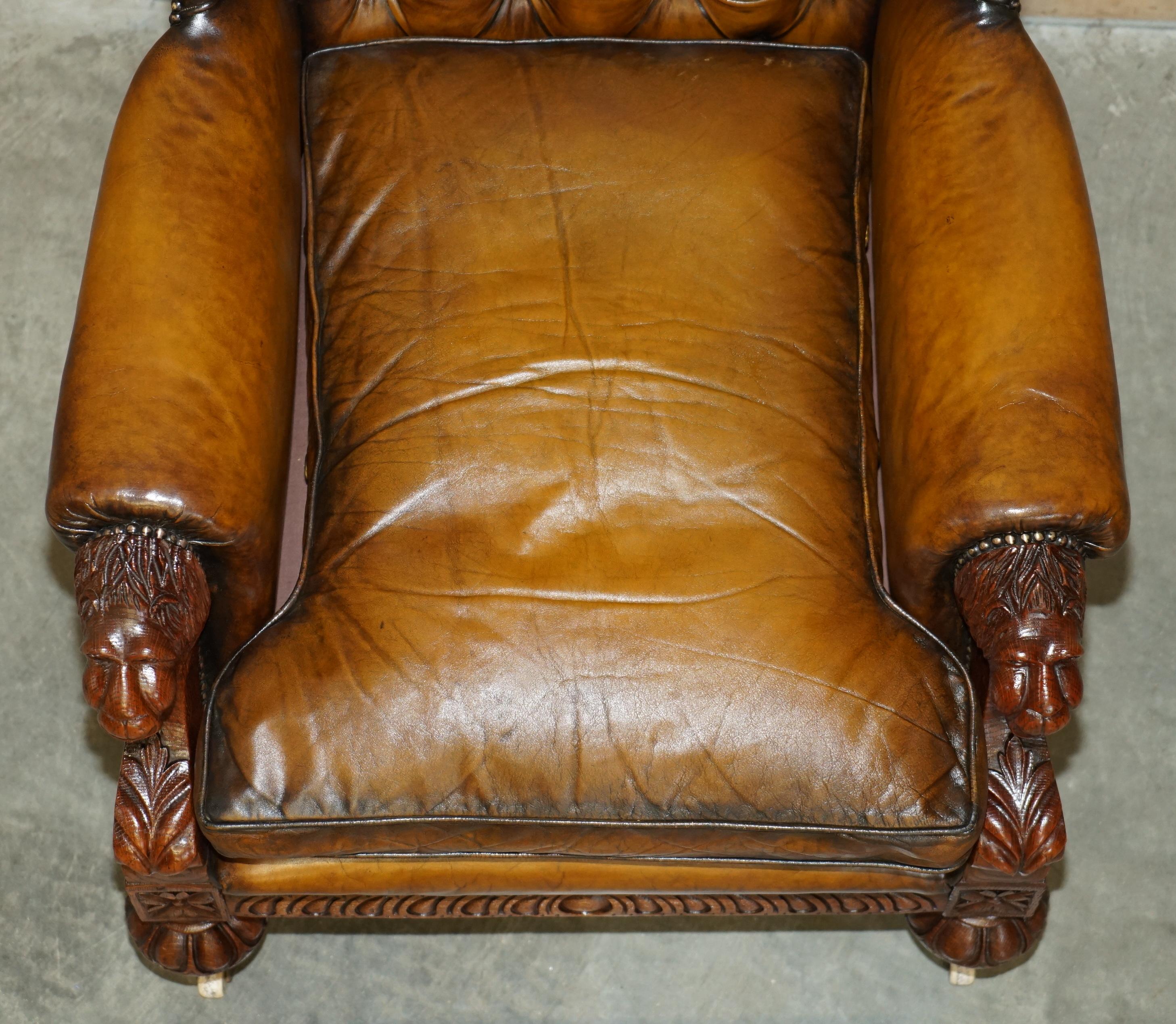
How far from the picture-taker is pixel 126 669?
1445 mm

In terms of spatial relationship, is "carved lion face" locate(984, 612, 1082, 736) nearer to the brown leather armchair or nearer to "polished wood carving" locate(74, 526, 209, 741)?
the brown leather armchair

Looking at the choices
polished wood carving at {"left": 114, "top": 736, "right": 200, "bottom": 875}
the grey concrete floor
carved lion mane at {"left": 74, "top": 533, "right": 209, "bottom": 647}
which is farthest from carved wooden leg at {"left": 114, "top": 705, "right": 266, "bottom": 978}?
the grey concrete floor

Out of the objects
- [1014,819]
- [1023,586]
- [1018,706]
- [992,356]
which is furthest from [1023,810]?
[992,356]

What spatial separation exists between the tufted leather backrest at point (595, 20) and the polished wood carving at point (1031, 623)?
753 millimetres

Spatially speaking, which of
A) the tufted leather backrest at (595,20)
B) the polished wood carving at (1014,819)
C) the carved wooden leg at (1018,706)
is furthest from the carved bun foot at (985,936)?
the tufted leather backrest at (595,20)

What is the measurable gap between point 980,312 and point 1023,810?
534mm

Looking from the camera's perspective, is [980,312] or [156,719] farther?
→ [980,312]

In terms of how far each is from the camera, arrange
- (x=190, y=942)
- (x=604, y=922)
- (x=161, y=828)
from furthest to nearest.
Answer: (x=604, y=922), (x=190, y=942), (x=161, y=828)

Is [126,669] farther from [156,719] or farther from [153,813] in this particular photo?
[153,813]

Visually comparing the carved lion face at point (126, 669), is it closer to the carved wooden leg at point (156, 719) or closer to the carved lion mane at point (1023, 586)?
the carved wooden leg at point (156, 719)

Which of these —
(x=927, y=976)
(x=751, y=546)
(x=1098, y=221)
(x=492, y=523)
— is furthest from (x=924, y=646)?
(x=1098, y=221)

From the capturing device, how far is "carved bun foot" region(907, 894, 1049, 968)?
5.76 ft

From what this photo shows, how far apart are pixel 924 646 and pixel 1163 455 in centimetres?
95

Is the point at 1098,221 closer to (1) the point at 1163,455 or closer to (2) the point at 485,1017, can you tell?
(1) the point at 1163,455
